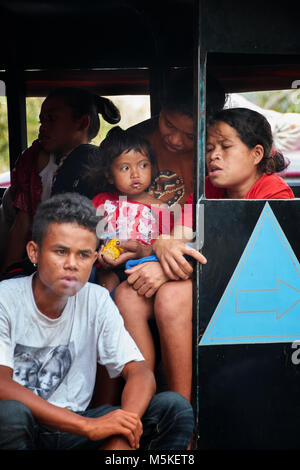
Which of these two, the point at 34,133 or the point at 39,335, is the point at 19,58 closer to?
the point at 34,133

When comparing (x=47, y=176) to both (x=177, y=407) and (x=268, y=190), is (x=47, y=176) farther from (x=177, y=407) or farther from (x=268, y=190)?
(x=177, y=407)

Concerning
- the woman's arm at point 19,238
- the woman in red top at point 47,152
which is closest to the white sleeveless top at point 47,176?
the woman in red top at point 47,152

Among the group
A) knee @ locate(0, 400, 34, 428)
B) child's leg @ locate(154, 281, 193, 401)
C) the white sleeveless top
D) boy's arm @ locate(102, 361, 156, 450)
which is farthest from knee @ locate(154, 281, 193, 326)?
the white sleeveless top

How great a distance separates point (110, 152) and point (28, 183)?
75 cm

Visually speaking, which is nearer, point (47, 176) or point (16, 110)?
point (47, 176)

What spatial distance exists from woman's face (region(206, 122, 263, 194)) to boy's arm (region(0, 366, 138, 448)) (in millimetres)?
1174

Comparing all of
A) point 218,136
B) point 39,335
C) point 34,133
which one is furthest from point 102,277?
point 34,133

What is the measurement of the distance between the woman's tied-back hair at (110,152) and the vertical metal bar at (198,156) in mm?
623

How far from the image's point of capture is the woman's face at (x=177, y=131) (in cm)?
289

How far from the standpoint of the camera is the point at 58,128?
3.27m

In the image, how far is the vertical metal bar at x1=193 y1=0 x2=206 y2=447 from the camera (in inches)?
86.8

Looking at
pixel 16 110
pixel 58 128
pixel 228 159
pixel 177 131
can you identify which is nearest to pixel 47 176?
pixel 58 128

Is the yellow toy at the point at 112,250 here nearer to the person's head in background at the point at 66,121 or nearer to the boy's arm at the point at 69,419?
the boy's arm at the point at 69,419

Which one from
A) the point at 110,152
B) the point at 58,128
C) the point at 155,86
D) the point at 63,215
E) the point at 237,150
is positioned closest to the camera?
the point at 63,215
